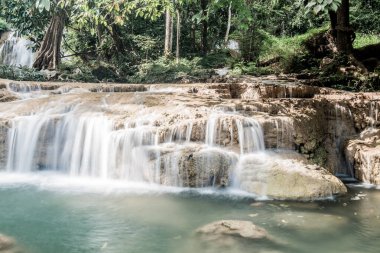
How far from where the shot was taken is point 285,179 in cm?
727

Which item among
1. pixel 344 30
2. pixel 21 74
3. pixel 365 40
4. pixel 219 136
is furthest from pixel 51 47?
pixel 365 40

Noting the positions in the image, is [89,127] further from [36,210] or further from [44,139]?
[36,210]

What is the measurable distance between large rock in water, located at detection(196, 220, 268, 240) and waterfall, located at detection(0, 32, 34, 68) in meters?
19.3

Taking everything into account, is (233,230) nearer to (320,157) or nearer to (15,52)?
(320,157)

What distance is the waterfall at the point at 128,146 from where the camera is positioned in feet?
25.8

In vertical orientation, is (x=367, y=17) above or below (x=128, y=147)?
above

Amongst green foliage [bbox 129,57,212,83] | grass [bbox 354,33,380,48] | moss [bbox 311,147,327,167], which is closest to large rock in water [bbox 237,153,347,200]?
moss [bbox 311,147,327,167]

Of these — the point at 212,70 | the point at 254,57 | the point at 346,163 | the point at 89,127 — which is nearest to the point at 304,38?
the point at 254,57

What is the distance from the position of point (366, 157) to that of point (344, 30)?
8003 millimetres

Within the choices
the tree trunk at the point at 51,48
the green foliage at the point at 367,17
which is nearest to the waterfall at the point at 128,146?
the tree trunk at the point at 51,48

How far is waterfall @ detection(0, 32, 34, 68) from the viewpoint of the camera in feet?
72.5

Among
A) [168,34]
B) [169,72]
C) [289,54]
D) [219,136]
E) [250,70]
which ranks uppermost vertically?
[168,34]

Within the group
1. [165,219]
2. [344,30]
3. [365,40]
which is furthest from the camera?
[365,40]

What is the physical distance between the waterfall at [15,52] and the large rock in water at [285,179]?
699 inches
